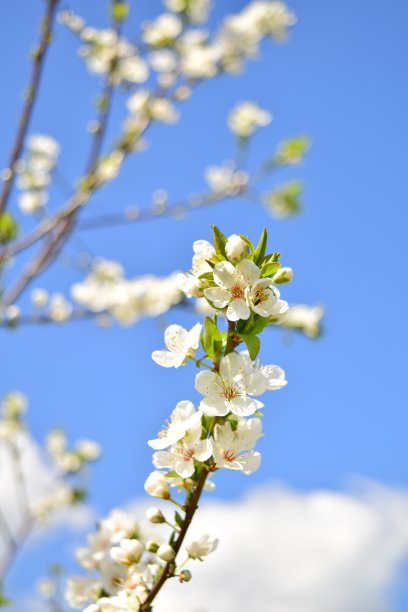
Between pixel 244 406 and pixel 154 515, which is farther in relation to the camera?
pixel 154 515

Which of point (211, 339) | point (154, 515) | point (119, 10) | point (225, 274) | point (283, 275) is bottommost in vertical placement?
point (154, 515)

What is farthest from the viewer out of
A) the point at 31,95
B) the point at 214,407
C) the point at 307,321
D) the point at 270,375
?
the point at 307,321

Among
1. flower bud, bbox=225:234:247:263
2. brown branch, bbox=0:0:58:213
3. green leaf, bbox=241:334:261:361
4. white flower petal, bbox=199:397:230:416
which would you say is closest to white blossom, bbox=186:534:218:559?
white flower petal, bbox=199:397:230:416

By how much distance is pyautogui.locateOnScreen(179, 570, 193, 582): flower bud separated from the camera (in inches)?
55.6

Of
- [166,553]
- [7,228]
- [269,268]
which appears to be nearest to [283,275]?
[269,268]

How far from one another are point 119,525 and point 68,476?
734cm

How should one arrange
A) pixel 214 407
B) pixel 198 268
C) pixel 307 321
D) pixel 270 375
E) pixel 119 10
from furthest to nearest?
1. pixel 307 321
2. pixel 119 10
3. pixel 198 268
4. pixel 270 375
5. pixel 214 407

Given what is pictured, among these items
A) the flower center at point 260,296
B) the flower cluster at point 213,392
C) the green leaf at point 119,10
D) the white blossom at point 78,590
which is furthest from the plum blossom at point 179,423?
the green leaf at point 119,10

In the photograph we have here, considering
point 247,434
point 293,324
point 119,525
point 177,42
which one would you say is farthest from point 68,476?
point 247,434

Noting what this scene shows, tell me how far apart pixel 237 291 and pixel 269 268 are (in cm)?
12

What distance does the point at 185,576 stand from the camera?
1.42 meters

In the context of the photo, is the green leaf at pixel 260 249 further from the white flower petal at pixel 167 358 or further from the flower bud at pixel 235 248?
the white flower petal at pixel 167 358

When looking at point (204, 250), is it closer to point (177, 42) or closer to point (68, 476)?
point (177, 42)

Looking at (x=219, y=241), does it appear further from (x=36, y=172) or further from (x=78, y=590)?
(x=36, y=172)
